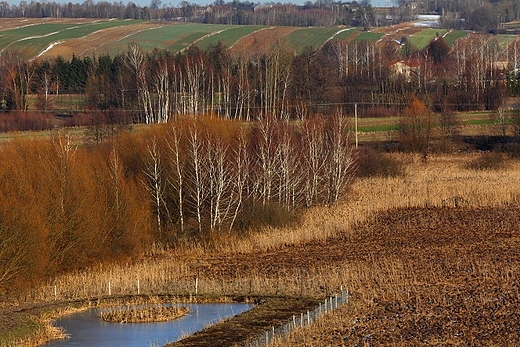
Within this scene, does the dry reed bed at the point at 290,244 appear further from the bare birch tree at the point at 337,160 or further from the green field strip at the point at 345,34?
the green field strip at the point at 345,34

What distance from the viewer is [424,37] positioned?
123 meters

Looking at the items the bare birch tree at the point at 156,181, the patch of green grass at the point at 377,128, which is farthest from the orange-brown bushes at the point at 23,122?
the bare birch tree at the point at 156,181

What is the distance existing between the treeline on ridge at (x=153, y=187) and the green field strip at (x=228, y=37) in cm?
5881

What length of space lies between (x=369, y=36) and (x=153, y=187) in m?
84.8

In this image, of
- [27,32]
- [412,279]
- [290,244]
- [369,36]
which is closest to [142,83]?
[290,244]

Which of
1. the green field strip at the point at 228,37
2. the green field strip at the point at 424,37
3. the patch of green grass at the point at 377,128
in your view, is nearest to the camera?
the patch of green grass at the point at 377,128

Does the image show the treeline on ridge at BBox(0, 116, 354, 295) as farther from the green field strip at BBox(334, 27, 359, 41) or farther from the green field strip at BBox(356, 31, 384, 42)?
the green field strip at BBox(356, 31, 384, 42)

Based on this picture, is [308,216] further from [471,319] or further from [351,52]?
[351,52]

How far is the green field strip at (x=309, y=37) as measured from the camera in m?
107

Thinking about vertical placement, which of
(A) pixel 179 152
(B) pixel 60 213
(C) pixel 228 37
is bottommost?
(B) pixel 60 213

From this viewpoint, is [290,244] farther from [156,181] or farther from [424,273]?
[424,273]

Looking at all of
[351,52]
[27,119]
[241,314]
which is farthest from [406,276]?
[351,52]

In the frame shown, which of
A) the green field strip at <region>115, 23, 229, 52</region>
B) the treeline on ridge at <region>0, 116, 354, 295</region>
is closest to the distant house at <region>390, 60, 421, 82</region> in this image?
the green field strip at <region>115, 23, 229, 52</region>

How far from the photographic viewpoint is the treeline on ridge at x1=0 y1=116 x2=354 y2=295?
91.9 feet
